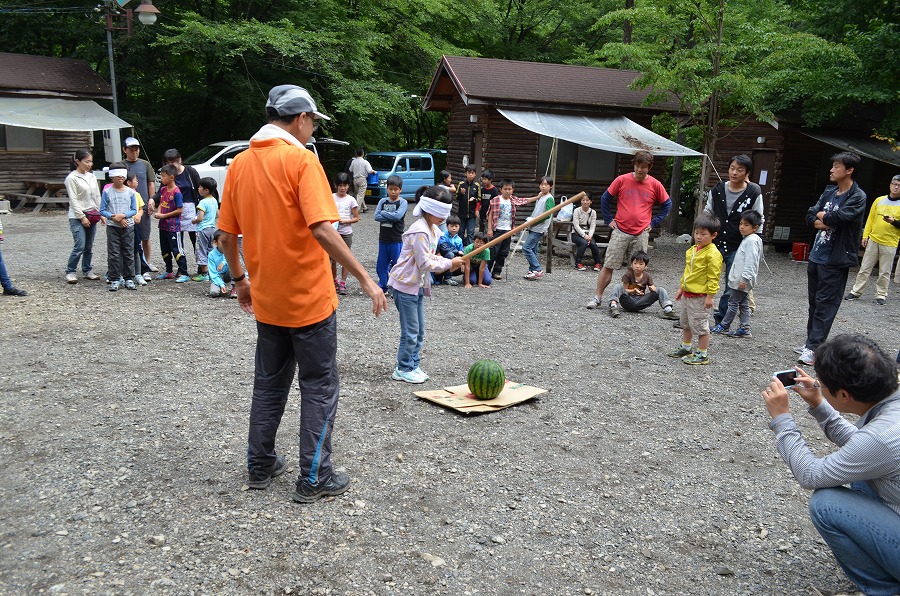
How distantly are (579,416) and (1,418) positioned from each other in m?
4.16

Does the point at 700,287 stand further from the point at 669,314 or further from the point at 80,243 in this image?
the point at 80,243

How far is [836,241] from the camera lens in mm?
6719

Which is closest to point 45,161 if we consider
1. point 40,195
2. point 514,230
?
point 40,195

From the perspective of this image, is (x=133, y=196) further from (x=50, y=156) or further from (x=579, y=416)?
(x=50, y=156)

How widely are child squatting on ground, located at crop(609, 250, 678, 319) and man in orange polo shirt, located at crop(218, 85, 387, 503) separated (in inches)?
236

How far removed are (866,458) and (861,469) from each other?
0.05 m

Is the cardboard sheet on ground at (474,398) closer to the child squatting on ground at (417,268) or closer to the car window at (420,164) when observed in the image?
the child squatting on ground at (417,268)

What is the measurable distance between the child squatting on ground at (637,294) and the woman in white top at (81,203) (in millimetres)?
6956

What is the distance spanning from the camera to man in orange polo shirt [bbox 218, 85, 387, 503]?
3.55 metres

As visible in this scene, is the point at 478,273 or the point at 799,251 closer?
the point at 478,273

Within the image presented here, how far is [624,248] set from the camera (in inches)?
348

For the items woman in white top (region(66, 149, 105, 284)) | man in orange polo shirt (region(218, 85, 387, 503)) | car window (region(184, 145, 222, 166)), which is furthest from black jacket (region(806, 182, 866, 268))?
car window (region(184, 145, 222, 166))

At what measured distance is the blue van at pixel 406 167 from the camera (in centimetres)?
2420

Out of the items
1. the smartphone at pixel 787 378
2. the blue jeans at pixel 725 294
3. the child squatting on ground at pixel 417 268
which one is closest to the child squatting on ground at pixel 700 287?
the blue jeans at pixel 725 294
